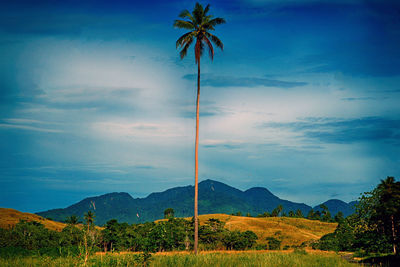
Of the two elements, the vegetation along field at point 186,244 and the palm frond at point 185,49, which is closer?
the vegetation along field at point 186,244

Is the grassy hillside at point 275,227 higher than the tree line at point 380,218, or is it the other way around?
the tree line at point 380,218

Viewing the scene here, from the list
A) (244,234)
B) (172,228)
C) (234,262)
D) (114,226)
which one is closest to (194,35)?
(234,262)

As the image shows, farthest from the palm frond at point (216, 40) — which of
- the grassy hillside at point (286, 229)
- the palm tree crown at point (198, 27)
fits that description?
the grassy hillside at point (286, 229)

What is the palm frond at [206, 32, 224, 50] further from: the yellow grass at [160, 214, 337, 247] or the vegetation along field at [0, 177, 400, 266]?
the yellow grass at [160, 214, 337, 247]

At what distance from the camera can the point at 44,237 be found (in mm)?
28281

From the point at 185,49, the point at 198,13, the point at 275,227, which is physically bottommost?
the point at 275,227

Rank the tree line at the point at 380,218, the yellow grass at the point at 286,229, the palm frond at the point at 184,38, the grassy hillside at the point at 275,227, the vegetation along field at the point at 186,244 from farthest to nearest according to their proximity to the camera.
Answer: the yellow grass at the point at 286,229 < the grassy hillside at the point at 275,227 < the palm frond at the point at 184,38 < the tree line at the point at 380,218 < the vegetation along field at the point at 186,244

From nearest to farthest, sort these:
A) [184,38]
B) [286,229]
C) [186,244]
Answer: [184,38] < [186,244] < [286,229]

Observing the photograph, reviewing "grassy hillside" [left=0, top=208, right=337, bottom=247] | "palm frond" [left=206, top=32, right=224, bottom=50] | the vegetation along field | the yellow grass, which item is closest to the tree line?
the vegetation along field

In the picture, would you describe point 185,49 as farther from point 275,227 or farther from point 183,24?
point 275,227

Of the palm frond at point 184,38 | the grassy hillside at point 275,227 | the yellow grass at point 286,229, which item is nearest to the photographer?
the palm frond at point 184,38

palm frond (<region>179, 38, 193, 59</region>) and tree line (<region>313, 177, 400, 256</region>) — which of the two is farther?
palm frond (<region>179, 38, 193, 59</region>)

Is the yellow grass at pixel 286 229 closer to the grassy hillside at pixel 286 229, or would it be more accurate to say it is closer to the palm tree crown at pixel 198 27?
the grassy hillside at pixel 286 229

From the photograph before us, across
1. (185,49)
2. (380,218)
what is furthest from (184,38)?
(380,218)
